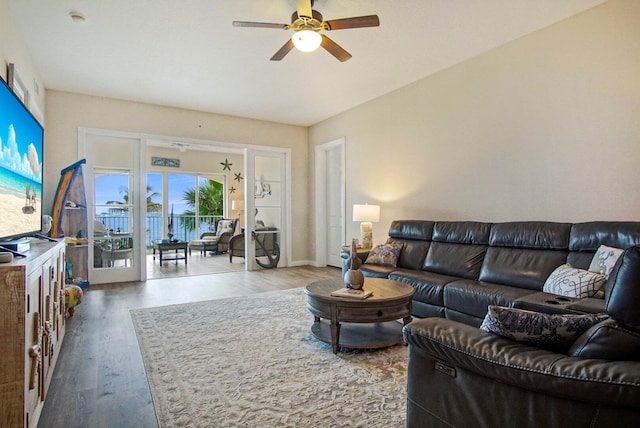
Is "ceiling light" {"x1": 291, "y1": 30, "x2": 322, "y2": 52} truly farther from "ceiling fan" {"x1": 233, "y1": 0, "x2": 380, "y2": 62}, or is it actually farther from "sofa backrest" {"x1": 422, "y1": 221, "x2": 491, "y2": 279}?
"sofa backrest" {"x1": 422, "y1": 221, "x2": 491, "y2": 279}

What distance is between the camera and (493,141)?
12.5 feet

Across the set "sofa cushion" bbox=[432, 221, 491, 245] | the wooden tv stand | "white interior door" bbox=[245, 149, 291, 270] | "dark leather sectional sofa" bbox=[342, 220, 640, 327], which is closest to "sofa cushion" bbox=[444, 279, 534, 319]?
"dark leather sectional sofa" bbox=[342, 220, 640, 327]

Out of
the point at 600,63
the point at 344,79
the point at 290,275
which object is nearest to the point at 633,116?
the point at 600,63

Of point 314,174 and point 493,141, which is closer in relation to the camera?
point 493,141

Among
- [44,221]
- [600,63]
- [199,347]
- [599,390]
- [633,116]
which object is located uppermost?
[600,63]

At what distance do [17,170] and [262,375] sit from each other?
6.43 feet

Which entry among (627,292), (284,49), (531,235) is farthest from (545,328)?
(284,49)

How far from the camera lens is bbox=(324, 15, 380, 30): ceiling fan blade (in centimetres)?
263

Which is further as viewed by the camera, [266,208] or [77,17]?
[266,208]

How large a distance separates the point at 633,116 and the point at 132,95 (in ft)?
19.3

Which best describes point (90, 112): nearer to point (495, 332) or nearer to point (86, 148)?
point (86, 148)

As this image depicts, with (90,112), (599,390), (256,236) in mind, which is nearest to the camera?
(599,390)

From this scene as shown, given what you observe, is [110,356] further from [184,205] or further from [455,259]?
[184,205]

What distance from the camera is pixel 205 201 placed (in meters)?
10.1
